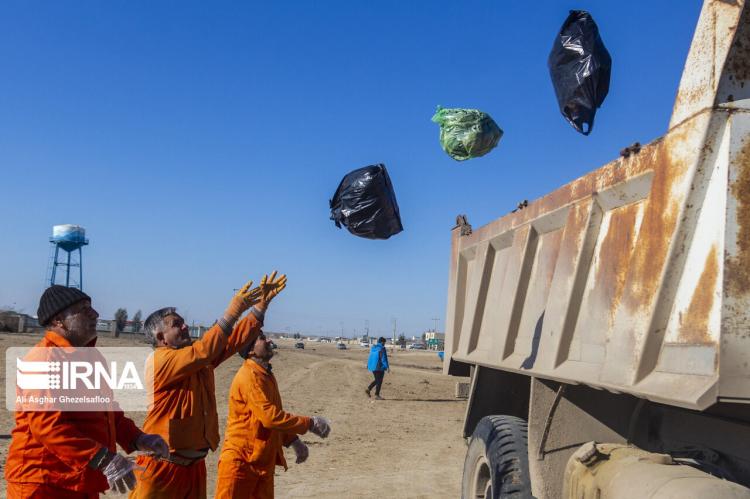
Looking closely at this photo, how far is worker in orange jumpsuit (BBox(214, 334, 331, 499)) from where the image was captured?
4746mm

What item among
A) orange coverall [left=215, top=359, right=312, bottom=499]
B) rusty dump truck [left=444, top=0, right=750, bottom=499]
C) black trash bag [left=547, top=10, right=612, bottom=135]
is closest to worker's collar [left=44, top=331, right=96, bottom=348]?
orange coverall [left=215, top=359, right=312, bottom=499]

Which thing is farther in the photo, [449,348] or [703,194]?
[449,348]

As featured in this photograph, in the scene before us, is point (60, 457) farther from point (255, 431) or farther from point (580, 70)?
point (580, 70)

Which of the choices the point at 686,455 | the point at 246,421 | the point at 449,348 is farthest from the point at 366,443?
the point at 686,455

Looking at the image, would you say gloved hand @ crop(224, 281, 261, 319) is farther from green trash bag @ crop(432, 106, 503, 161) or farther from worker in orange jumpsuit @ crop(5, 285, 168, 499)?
green trash bag @ crop(432, 106, 503, 161)

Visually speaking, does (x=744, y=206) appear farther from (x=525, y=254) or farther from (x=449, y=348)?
(x=449, y=348)

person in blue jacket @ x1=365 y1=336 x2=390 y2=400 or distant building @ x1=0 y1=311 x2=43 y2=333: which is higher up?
distant building @ x1=0 y1=311 x2=43 y2=333

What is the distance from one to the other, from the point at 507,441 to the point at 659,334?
2.02 m

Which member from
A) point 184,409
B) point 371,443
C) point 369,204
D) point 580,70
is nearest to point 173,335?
point 184,409

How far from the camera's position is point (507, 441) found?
464 centimetres

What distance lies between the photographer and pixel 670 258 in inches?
111

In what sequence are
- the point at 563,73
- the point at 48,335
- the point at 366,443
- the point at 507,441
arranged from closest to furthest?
the point at 48,335 → the point at 507,441 → the point at 563,73 → the point at 366,443

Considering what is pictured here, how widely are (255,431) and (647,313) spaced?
2.88 metres

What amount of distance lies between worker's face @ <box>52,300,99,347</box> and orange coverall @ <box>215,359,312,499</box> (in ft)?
5.10
